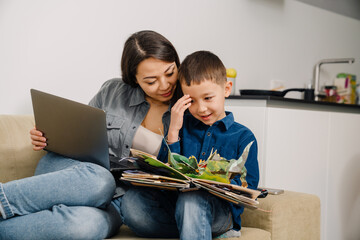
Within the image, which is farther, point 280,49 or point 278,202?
point 280,49

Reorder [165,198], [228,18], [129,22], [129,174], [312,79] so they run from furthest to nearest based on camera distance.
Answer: [312,79], [228,18], [129,22], [165,198], [129,174]

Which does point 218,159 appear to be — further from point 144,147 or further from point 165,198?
point 144,147

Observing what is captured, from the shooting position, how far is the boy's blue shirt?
1.28 m

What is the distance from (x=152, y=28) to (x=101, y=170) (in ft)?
3.80

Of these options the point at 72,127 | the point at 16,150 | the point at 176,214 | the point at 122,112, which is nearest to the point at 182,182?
the point at 176,214

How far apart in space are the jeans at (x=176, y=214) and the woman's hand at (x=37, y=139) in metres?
0.37

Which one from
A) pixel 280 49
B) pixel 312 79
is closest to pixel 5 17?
pixel 280 49

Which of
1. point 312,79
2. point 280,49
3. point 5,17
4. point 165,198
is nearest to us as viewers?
point 165,198

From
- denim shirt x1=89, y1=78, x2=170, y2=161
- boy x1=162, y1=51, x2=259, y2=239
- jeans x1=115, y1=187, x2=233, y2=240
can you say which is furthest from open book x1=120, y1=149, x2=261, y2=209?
denim shirt x1=89, y1=78, x2=170, y2=161

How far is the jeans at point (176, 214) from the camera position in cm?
109

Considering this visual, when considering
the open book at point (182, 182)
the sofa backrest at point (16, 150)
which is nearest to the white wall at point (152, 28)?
the sofa backrest at point (16, 150)

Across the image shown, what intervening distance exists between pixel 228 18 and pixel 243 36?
17cm

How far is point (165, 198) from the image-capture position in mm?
1293

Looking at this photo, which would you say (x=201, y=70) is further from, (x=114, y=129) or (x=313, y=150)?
(x=313, y=150)
